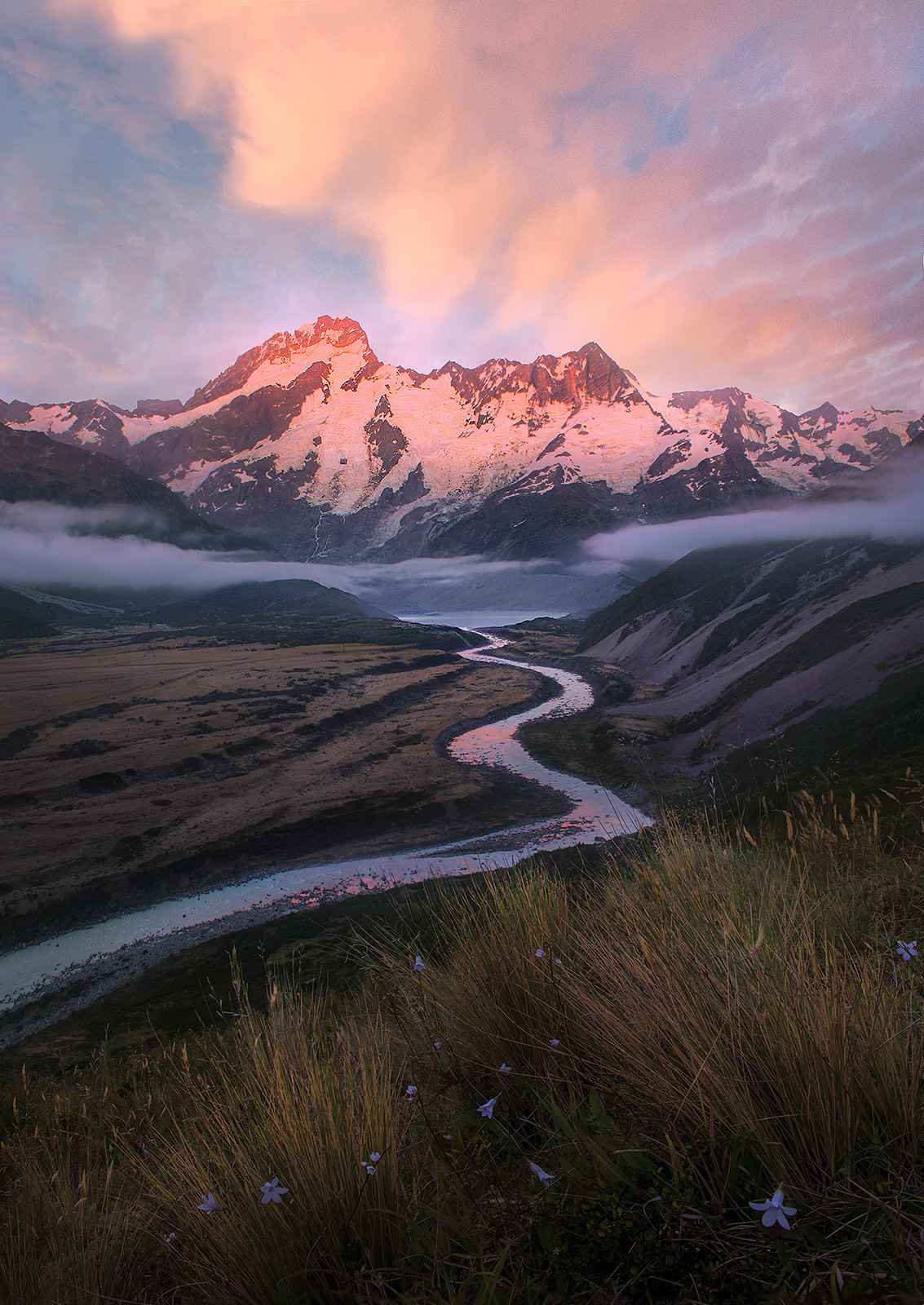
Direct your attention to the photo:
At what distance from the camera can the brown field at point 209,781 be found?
3197 cm

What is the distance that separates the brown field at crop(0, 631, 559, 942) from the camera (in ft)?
105

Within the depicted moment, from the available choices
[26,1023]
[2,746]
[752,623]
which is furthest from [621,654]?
[26,1023]

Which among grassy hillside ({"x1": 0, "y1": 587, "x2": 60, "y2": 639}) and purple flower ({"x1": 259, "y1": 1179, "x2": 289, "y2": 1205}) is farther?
grassy hillside ({"x1": 0, "y1": 587, "x2": 60, "y2": 639})

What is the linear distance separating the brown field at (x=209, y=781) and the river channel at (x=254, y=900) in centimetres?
149

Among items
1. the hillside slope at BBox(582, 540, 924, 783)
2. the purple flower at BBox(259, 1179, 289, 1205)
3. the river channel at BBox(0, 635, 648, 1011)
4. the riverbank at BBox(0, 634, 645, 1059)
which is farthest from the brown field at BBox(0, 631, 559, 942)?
the purple flower at BBox(259, 1179, 289, 1205)

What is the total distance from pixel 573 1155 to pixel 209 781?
155 feet

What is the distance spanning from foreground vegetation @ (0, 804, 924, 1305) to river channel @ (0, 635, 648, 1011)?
54.1 ft

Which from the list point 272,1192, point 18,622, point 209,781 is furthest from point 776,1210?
point 18,622

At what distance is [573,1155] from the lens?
7.80 feet

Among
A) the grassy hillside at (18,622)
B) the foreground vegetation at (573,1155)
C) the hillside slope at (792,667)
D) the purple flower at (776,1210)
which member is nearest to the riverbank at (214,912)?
the hillside slope at (792,667)

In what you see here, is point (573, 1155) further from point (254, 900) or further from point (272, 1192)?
point (254, 900)

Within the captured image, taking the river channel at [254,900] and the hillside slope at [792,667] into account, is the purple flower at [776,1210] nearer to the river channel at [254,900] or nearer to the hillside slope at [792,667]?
the hillside slope at [792,667]

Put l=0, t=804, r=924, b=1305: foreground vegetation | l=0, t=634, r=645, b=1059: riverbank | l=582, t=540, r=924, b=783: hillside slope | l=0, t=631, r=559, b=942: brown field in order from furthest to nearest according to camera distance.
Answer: l=0, t=631, r=559, b=942: brown field < l=582, t=540, r=924, b=783: hillside slope < l=0, t=634, r=645, b=1059: riverbank < l=0, t=804, r=924, b=1305: foreground vegetation

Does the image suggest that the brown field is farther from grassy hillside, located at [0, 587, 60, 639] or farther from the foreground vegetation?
grassy hillside, located at [0, 587, 60, 639]
